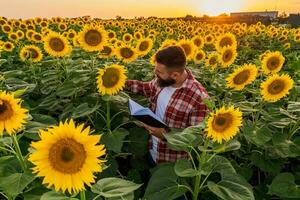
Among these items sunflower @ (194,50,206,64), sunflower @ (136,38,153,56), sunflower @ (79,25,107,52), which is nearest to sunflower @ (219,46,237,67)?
sunflower @ (194,50,206,64)

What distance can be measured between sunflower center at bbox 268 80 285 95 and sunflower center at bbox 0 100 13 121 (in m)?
2.55

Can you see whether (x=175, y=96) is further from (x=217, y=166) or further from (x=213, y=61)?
(x=213, y=61)

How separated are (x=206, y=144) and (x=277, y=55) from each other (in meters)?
2.65

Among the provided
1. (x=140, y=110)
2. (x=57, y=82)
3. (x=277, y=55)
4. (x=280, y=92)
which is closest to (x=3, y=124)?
(x=140, y=110)

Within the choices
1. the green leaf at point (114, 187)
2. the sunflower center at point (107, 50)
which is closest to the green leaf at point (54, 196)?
the green leaf at point (114, 187)

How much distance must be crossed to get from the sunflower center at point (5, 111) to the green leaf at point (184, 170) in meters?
1.08

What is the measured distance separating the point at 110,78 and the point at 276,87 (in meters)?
1.55

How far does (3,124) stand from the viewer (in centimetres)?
250

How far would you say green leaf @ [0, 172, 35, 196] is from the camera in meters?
2.43

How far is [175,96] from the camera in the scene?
12.8 ft

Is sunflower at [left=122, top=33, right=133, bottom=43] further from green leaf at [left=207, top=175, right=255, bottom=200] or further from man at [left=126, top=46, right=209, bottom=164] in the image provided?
green leaf at [left=207, top=175, right=255, bottom=200]

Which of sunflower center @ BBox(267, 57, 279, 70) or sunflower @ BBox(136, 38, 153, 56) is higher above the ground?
sunflower @ BBox(136, 38, 153, 56)

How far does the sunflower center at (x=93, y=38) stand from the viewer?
204 inches

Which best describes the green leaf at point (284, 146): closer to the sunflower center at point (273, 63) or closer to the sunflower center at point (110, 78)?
the sunflower center at point (110, 78)
